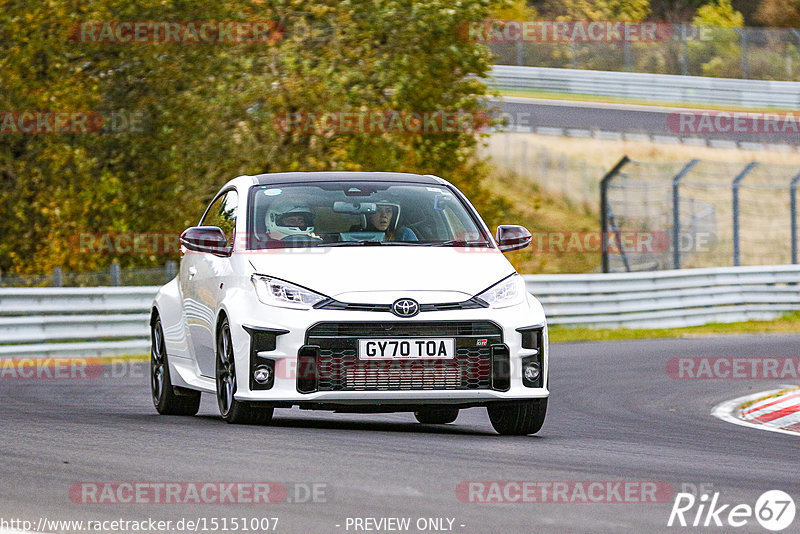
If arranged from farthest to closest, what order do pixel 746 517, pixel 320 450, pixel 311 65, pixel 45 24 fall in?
pixel 311 65, pixel 45 24, pixel 320 450, pixel 746 517

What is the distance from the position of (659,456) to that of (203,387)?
3.18m

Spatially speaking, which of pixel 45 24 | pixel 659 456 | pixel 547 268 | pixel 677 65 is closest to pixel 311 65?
pixel 45 24

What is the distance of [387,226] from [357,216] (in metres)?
0.20

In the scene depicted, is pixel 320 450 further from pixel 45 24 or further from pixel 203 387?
pixel 45 24

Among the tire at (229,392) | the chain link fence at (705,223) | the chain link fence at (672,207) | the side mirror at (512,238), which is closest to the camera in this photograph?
the tire at (229,392)

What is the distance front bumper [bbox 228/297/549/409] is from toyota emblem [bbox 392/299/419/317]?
34 mm

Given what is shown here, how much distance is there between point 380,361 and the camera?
9141 millimetres

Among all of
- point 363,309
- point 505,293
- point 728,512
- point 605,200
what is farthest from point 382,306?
point 605,200

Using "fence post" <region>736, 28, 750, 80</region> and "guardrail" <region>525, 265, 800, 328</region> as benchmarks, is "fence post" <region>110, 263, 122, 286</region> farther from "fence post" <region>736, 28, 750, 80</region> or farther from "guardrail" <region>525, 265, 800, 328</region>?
"fence post" <region>736, 28, 750, 80</region>

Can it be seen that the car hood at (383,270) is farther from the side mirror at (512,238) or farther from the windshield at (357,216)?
the side mirror at (512,238)

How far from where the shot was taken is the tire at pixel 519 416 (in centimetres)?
973

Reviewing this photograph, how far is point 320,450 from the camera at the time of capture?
8555mm

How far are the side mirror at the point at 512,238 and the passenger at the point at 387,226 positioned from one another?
1.85ft

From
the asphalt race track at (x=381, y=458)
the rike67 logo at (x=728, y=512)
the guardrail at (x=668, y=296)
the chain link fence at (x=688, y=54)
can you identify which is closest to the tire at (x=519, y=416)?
the asphalt race track at (x=381, y=458)
